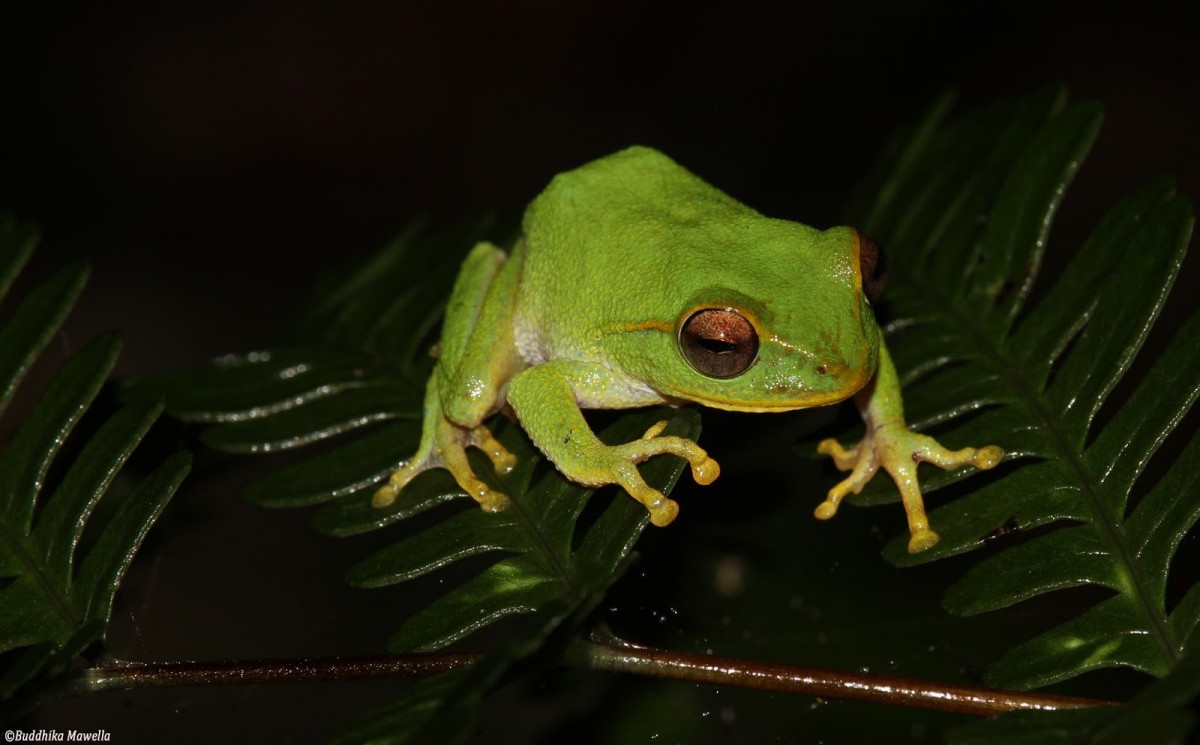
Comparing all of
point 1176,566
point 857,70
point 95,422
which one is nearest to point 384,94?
point 857,70

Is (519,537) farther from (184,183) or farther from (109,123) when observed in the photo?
(109,123)

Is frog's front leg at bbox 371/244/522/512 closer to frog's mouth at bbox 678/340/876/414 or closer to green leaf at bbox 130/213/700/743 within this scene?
green leaf at bbox 130/213/700/743

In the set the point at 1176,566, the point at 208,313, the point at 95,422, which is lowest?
the point at 1176,566

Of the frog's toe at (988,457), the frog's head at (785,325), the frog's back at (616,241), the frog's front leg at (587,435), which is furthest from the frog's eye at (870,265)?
the frog's front leg at (587,435)

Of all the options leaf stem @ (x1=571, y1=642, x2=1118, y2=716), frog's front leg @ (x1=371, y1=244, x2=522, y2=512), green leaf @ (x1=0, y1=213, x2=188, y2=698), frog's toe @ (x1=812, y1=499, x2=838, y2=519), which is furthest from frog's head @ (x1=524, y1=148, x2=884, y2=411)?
green leaf @ (x1=0, y1=213, x2=188, y2=698)

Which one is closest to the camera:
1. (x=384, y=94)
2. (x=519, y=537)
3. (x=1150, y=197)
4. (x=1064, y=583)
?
(x=1064, y=583)

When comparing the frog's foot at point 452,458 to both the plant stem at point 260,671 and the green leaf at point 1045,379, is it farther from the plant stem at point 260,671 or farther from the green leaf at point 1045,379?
the green leaf at point 1045,379
